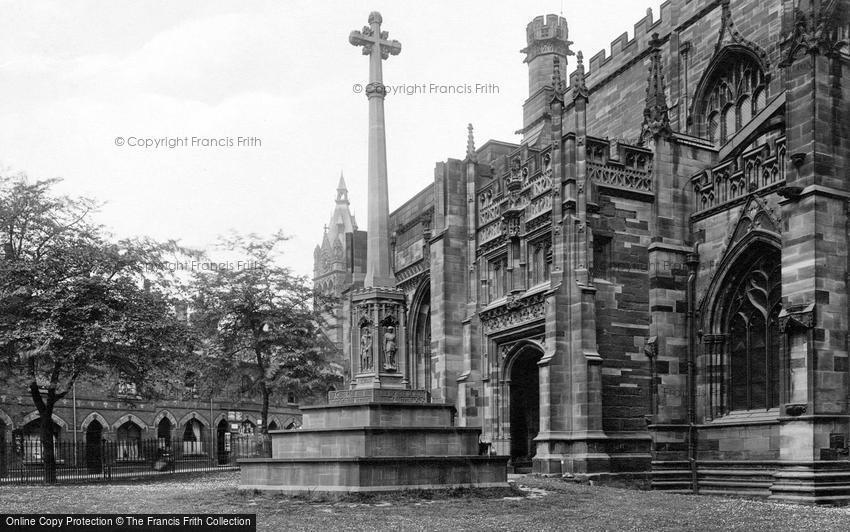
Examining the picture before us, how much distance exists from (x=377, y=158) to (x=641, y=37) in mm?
17450

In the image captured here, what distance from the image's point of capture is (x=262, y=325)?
129 ft

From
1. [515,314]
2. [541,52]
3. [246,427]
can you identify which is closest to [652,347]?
[515,314]

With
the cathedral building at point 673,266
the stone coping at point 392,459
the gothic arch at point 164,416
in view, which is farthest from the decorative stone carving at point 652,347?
the gothic arch at point 164,416

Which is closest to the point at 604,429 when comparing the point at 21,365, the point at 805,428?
the point at 805,428

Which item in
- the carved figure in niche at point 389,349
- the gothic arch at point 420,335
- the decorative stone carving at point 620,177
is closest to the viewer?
the carved figure in niche at point 389,349

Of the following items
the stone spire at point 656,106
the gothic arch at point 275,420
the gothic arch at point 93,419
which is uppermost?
the stone spire at point 656,106

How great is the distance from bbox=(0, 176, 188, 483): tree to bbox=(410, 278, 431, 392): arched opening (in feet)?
38.0

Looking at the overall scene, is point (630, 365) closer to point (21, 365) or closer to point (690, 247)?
point (690, 247)

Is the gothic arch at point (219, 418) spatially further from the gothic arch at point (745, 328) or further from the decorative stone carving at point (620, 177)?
the gothic arch at point (745, 328)

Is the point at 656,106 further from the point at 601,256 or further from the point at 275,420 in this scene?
the point at 275,420

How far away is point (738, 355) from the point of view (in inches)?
900

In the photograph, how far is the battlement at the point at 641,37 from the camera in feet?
105

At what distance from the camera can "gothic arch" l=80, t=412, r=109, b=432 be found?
5606cm

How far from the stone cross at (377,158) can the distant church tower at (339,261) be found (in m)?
20.9
